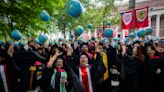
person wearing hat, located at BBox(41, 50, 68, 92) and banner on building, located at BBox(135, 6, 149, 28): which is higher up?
banner on building, located at BBox(135, 6, 149, 28)

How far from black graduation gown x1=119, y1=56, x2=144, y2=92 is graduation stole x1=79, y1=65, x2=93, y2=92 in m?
1.43

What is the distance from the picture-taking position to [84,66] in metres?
6.30

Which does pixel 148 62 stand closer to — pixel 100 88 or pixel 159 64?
pixel 159 64

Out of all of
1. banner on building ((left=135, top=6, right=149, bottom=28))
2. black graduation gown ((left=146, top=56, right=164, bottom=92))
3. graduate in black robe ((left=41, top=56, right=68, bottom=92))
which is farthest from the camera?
banner on building ((left=135, top=6, right=149, bottom=28))

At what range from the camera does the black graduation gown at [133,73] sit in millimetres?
7215

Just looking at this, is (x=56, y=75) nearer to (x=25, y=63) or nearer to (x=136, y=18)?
(x=25, y=63)

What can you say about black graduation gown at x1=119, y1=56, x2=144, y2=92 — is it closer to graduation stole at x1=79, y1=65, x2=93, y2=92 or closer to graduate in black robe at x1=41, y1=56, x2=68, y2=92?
graduation stole at x1=79, y1=65, x2=93, y2=92

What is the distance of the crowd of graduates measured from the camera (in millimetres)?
5594

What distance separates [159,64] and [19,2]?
6504 millimetres

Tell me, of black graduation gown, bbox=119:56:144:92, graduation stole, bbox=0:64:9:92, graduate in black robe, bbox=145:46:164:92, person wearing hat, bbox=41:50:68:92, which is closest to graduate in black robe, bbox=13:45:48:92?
graduation stole, bbox=0:64:9:92

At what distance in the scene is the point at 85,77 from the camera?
251 inches

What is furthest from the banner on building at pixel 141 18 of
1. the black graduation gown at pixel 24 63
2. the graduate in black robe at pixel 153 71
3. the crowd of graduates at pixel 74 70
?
the black graduation gown at pixel 24 63

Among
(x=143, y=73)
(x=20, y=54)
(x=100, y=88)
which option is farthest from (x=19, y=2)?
(x=143, y=73)

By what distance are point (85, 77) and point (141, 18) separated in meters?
5.56
